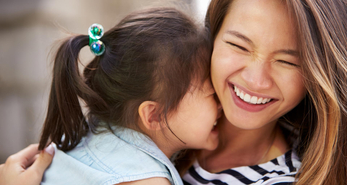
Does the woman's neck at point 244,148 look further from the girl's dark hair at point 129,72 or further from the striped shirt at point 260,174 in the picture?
the girl's dark hair at point 129,72

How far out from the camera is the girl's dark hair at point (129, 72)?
1.34m

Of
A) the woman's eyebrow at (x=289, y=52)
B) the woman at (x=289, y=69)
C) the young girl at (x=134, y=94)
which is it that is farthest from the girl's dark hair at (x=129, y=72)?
the woman's eyebrow at (x=289, y=52)

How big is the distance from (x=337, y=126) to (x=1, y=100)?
263 centimetres

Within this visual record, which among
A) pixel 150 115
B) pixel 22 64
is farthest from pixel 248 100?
pixel 22 64

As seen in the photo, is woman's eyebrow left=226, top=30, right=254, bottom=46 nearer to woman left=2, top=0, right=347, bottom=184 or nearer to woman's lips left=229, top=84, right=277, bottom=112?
woman left=2, top=0, right=347, bottom=184

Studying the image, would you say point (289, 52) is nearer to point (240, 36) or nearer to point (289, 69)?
point (289, 69)

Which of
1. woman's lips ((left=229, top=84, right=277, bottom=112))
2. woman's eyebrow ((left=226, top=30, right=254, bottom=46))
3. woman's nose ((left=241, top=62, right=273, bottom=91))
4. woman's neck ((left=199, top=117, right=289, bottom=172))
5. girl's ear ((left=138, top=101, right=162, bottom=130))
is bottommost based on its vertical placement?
woman's neck ((left=199, top=117, right=289, bottom=172))

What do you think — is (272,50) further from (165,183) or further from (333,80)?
(165,183)

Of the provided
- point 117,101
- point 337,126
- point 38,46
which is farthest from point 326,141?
point 38,46

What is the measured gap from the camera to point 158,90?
136cm

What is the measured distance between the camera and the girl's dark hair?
4.39 feet

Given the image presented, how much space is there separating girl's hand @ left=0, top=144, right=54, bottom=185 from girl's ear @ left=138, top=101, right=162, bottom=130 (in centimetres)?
47

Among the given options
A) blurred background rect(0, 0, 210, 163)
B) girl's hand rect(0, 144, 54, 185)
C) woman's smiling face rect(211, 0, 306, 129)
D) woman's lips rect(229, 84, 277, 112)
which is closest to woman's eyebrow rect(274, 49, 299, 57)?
woman's smiling face rect(211, 0, 306, 129)

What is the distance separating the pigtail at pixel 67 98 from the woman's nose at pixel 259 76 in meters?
0.65
